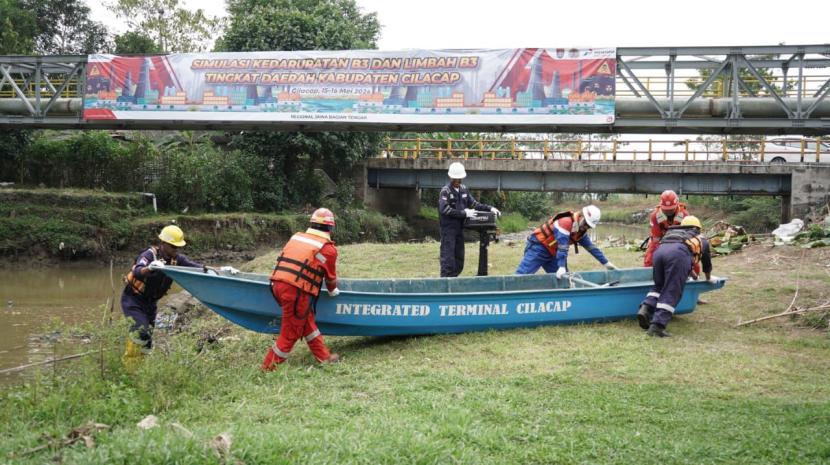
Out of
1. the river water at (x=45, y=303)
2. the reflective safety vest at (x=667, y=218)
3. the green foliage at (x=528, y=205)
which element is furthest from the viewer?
the green foliage at (x=528, y=205)

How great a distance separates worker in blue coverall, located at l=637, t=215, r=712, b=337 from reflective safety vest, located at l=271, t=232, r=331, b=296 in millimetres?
3955

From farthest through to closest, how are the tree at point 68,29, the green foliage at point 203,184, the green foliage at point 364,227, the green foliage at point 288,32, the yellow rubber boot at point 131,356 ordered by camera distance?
1. the tree at point 68,29
2. the green foliage at point 364,227
3. the green foliage at point 288,32
4. the green foliage at point 203,184
5. the yellow rubber boot at point 131,356

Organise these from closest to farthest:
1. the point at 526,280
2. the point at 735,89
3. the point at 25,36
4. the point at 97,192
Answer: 1. the point at 526,280
2. the point at 735,89
3. the point at 97,192
4. the point at 25,36

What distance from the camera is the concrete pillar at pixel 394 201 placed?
35.0 m

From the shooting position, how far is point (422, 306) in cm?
Result: 854

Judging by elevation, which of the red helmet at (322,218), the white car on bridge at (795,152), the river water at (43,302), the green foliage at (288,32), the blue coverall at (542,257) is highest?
the green foliage at (288,32)

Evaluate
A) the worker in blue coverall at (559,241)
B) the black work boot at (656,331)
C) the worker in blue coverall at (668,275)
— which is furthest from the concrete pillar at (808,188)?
the black work boot at (656,331)

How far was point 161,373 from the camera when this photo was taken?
634cm

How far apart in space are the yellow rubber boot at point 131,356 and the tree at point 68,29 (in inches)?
1744

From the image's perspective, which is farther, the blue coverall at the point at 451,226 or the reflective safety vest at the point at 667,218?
the blue coverall at the point at 451,226

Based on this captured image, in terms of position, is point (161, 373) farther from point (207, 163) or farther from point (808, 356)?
point (207, 163)

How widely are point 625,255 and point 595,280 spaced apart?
7911 mm

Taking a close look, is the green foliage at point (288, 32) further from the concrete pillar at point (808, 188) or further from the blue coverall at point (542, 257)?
the blue coverall at point (542, 257)

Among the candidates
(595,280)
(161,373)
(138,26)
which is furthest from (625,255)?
(138,26)
